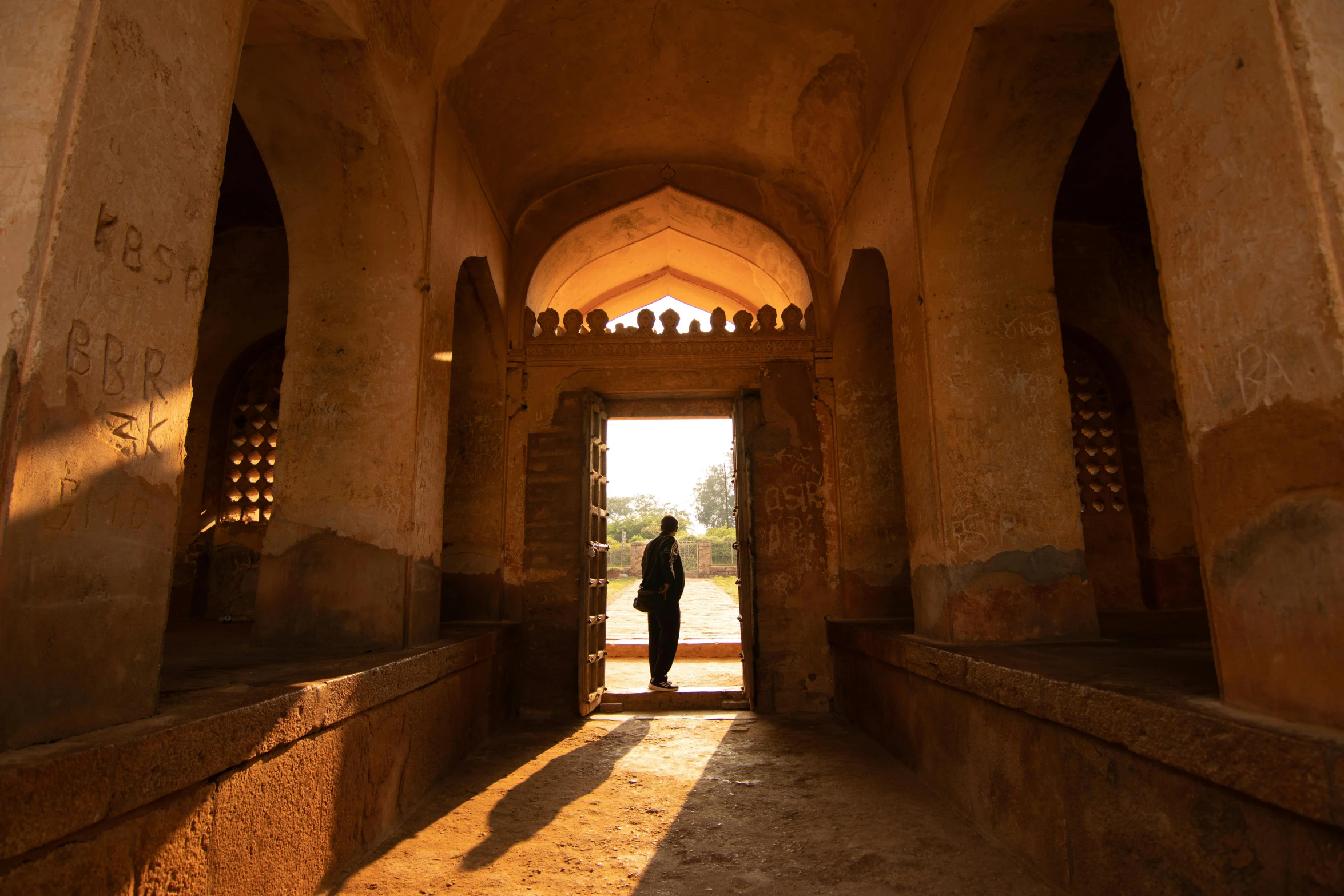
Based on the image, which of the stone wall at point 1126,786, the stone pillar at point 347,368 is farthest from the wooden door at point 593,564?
the stone wall at point 1126,786

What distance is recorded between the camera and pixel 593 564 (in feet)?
21.4

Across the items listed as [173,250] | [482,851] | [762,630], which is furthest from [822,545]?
[173,250]

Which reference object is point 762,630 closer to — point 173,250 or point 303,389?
point 303,389

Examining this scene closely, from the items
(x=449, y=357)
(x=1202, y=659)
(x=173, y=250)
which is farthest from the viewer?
(x=449, y=357)

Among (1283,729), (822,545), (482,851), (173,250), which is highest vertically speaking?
(173,250)

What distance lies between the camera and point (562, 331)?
22.0 feet

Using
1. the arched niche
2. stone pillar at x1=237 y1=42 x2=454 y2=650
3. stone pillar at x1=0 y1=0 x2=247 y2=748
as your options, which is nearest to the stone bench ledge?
stone pillar at x1=0 y1=0 x2=247 y2=748

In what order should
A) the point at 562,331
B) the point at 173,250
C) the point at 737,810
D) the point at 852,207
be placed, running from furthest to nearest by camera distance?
the point at 562,331, the point at 852,207, the point at 737,810, the point at 173,250

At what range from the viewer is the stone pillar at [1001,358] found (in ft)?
13.1

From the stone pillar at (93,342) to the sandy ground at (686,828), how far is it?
1.45 metres

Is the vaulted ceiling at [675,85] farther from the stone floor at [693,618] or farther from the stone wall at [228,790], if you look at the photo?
the stone floor at [693,618]

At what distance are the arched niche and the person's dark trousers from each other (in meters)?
3.00

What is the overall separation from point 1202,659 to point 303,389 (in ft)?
14.9

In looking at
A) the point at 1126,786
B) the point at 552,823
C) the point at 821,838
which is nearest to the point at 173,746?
the point at 552,823
